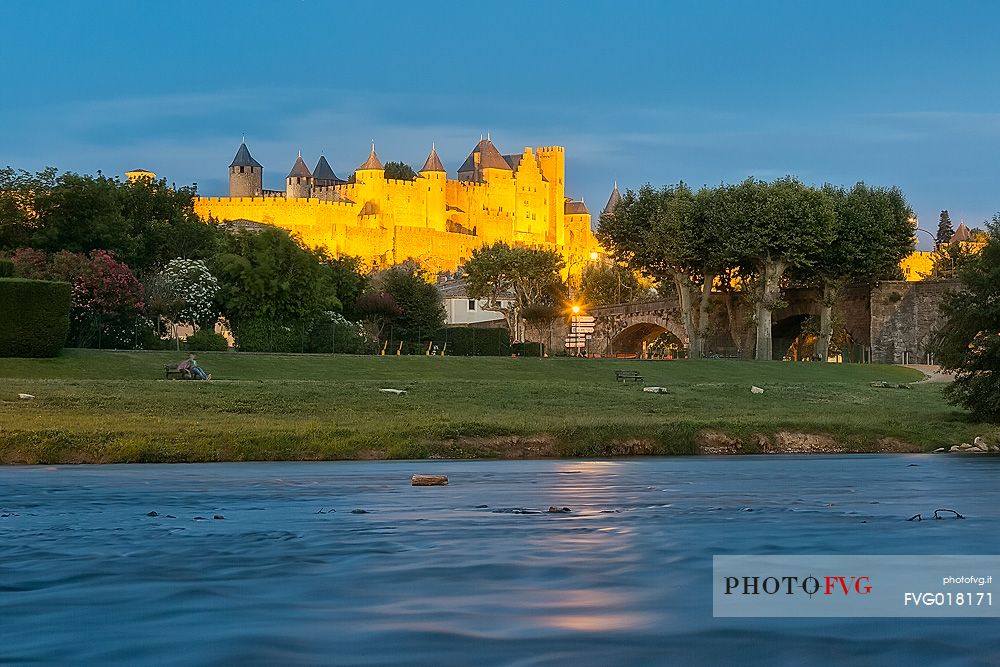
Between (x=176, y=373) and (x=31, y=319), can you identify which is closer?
(x=176, y=373)

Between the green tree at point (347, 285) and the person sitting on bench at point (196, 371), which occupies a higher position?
the green tree at point (347, 285)

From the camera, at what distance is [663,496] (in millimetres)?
16688

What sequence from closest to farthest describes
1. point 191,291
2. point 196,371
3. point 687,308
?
point 196,371
point 191,291
point 687,308

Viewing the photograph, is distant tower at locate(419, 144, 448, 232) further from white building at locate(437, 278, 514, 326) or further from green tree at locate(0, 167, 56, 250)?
green tree at locate(0, 167, 56, 250)

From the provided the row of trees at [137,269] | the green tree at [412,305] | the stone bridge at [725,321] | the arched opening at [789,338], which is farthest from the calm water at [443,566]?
the arched opening at [789,338]

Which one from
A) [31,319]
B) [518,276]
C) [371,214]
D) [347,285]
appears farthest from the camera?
[371,214]

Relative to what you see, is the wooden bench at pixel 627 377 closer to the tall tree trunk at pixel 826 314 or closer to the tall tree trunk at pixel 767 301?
the tall tree trunk at pixel 767 301

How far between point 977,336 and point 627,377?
629 inches

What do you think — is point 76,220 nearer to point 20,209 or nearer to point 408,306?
point 20,209

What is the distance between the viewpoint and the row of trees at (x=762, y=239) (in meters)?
75.9

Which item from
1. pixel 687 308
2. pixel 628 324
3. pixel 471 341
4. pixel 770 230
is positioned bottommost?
pixel 471 341

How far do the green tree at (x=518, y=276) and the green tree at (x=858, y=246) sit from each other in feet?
90.2

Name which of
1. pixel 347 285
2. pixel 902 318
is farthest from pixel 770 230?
pixel 347 285

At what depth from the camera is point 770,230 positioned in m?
75.2
